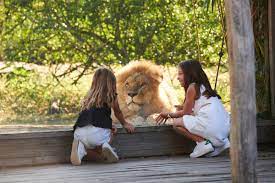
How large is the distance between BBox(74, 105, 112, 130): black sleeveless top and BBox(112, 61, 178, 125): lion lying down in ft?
6.04

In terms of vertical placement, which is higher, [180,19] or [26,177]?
[180,19]

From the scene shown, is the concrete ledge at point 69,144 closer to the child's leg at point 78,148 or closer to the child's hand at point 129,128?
the child's hand at point 129,128

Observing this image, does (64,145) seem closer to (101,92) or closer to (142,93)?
(101,92)

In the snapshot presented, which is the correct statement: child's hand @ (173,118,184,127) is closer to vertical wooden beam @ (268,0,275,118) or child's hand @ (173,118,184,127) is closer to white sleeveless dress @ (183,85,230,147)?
white sleeveless dress @ (183,85,230,147)

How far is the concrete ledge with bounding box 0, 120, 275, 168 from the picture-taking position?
611 cm

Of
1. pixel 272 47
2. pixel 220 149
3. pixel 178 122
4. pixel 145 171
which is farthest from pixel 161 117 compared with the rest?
pixel 272 47

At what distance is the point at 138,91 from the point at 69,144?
2.04 m

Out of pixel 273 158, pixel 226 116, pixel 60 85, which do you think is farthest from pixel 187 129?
pixel 60 85

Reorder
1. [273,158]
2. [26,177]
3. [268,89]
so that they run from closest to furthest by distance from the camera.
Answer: [26,177], [273,158], [268,89]

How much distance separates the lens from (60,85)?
12109 mm

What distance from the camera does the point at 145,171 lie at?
5.46m

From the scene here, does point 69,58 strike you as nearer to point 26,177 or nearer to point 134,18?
point 134,18

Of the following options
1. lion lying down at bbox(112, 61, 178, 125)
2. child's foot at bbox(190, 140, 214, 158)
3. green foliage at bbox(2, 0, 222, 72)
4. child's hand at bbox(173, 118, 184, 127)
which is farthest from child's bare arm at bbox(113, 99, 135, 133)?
green foliage at bbox(2, 0, 222, 72)

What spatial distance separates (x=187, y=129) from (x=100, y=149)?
0.79 m
